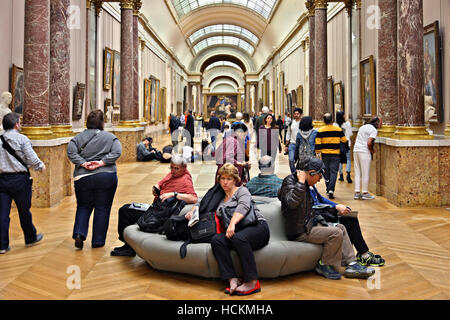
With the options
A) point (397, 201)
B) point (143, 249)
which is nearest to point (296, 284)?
point (143, 249)

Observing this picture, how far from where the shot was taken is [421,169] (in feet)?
28.8

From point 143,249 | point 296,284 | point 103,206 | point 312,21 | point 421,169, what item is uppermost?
point 312,21

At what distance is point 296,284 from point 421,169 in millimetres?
5132

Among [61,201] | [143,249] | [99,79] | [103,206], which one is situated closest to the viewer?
[143,249]

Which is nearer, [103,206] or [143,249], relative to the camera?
[143,249]

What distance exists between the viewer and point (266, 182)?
6.04m

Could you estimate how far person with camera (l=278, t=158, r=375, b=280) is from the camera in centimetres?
486

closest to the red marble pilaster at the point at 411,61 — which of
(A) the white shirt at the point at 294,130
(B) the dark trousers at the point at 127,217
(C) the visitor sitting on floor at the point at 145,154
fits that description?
(A) the white shirt at the point at 294,130

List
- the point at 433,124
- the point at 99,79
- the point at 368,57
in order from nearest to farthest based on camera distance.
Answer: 1. the point at 433,124
2. the point at 368,57
3. the point at 99,79

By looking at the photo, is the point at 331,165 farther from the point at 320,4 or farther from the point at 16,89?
the point at 320,4

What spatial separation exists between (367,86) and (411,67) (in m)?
6.13

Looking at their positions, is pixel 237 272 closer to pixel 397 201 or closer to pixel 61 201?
pixel 397 201

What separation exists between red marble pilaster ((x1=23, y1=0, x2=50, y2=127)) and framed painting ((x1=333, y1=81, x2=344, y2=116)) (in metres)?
11.4

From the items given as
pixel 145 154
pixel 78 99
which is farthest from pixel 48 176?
pixel 145 154
